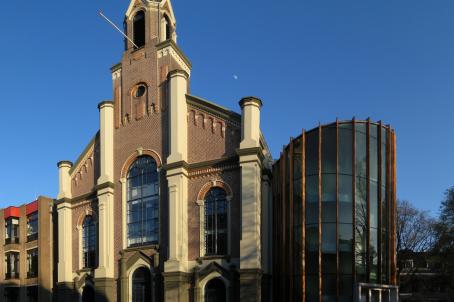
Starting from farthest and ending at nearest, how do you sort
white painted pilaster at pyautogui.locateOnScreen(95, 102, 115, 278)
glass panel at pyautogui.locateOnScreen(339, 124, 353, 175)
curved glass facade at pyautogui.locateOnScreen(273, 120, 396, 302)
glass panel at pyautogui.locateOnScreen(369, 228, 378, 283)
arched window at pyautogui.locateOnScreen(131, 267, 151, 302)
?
white painted pilaster at pyautogui.locateOnScreen(95, 102, 115, 278) → arched window at pyautogui.locateOnScreen(131, 267, 151, 302) → glass panel at pyautogui.locateOnScreen(339, 124, 353, 175) → glass panel at pyautogui.locateOnScreen(369, 228, 378, 283) → curved glass facade at pyautogui.locateOnScreen(273, 120, 396, 302)

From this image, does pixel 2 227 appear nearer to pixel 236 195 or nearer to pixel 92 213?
pixel 92 213

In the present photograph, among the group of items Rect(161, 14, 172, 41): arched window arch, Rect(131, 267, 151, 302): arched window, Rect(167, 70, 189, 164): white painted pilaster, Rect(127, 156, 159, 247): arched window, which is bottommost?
Rect(131, 267, 151, 302): arched window

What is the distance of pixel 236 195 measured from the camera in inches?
938

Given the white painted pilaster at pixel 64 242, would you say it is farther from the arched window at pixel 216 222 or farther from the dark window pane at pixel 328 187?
the dark window pane at pixel 328 187

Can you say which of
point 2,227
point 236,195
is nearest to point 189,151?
point 236,195

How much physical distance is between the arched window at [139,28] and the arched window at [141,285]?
583 inches

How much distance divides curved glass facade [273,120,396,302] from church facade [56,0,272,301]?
5.71 feet

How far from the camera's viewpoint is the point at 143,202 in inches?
1070

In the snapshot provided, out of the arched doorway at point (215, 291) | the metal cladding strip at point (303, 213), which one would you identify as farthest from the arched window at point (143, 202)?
the metal cladding strip at point (303, 213)

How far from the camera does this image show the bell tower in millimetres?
28188

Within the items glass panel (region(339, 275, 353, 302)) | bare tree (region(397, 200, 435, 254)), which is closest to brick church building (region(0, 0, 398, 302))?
glass panel (region(339, 275, 353, 302))

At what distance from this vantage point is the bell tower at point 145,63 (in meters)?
28.2

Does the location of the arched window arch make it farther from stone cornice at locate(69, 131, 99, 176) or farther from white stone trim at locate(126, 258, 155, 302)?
white stone trim at locate(126, 258, 155, 302)

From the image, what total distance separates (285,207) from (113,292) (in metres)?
11.6
